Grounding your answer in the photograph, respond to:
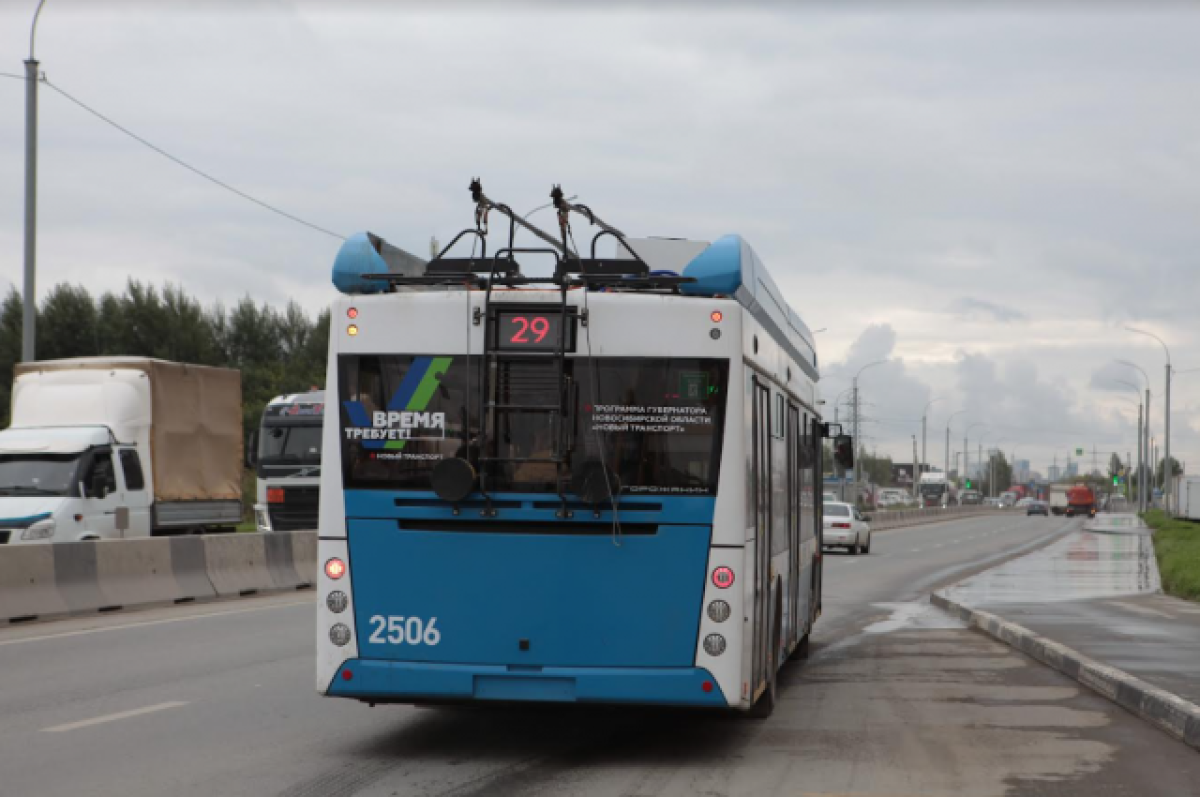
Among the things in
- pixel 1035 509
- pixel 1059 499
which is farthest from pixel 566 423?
pixel 1059 499

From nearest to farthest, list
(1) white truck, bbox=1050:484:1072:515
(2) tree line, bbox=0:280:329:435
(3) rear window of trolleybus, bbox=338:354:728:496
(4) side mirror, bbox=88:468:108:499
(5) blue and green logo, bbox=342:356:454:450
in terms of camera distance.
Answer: (3) rear window of trolleybus, bbox=338:354:728:496 → (5) blue and green logo, bbox=342:356:454:450 → (4) side mirror, bbox=88:468:108:499 → (2) tree line, bbox=0:280:329:435 → (1) white truck, bbox=1050:484:1072:515

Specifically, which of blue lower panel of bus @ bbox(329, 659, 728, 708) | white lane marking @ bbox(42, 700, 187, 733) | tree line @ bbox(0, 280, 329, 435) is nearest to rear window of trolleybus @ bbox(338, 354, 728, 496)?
blue lower panel of bus @ bbox(329, 659, 728, 708)

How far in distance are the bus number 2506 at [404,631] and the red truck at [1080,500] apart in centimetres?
12545

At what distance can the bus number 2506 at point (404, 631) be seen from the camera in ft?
29.3

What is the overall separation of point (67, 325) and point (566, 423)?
66.4 meters

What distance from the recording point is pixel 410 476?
8977 mm

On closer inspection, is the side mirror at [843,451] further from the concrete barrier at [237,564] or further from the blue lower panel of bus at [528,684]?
the concrete barrier at [237,564]

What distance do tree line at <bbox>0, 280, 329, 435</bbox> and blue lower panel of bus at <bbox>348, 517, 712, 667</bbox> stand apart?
5464 cm

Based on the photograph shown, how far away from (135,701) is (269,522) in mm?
22979

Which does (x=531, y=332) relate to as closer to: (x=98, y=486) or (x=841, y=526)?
(x=98, y=486)

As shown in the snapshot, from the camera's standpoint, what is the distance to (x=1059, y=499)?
13638 cm

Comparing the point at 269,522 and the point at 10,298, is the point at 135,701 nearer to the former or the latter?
the point at 269,522

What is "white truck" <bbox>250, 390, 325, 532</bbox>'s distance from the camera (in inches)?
1337

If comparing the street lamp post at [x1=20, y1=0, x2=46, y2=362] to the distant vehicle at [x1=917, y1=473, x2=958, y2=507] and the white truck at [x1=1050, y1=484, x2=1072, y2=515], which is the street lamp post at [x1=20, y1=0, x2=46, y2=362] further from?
the distant vehicle at [x1=917, y1=473, x2=958, y2=507]
